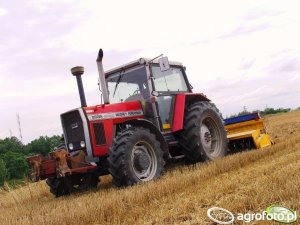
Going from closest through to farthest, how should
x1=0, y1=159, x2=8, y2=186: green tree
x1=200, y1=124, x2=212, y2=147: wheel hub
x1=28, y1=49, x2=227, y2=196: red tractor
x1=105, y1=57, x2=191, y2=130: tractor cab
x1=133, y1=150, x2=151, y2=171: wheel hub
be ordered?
x1=28, y1=49, x2=227, y2=196: red tractor < x1=133, y1=150, x2=151, y2=171: wheel hub < x1=105, y1=57, x2=191, y2=130: tractor cab < x1=200, y1=124, x2=212, y2=147: wheel hub < x1=0, y1=159, x2=8, y2=186: green tree

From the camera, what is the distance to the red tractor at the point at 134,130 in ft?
22.5

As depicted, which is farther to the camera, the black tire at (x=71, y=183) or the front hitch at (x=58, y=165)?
the black tire at (x=71, y=183)

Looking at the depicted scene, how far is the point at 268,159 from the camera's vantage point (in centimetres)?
Answer: 765

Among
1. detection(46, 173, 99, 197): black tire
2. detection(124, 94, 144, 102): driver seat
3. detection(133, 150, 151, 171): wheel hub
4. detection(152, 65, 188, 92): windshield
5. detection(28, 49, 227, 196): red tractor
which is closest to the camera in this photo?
detection(28, 49, 227, 196): red tractor

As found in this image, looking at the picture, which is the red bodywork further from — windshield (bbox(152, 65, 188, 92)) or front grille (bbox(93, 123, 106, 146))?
windshield (bbox(152, 65, 188, 92))

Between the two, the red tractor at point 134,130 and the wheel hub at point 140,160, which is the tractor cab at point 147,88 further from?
the wheel hub at point 140,160

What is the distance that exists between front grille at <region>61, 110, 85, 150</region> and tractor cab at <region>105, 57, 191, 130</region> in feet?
3.71

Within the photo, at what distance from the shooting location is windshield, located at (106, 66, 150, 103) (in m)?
8.34

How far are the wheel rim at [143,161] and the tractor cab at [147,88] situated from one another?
2.93ft

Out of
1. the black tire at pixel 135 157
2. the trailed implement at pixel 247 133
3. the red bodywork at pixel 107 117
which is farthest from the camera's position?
the trailed implement at pixel 247 133

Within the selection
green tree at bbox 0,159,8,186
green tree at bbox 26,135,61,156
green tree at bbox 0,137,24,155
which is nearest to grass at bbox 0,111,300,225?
green tree at bbox 0,159,8,186

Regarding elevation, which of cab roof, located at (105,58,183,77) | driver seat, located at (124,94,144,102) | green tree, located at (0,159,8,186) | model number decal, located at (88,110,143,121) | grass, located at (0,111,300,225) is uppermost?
cab roof, located at (105,58,183,77)

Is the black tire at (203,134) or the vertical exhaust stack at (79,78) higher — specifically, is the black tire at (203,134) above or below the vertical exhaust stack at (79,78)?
below

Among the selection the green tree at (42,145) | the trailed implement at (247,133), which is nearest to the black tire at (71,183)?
the trailed implement at (247,133)
